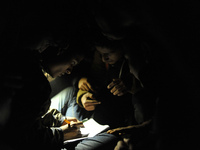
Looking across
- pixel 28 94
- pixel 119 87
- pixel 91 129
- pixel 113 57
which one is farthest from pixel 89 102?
pixel 28 94

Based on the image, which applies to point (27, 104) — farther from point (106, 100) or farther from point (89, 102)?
point (106, 100)

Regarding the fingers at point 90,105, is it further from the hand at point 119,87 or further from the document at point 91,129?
the hand at point 119,87

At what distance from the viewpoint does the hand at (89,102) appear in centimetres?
169

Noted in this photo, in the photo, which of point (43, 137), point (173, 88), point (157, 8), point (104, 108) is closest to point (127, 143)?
point (173, 88)

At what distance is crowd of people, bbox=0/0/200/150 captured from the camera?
85cm

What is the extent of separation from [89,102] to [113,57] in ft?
1.86

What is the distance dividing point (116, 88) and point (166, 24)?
65cm

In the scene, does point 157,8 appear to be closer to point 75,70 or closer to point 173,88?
point 173,88

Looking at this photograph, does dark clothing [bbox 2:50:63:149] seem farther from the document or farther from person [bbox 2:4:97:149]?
the document

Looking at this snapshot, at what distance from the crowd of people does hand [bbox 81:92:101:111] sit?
1.46 feet

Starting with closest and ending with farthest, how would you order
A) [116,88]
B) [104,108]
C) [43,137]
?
1. [43,137]
2. [116,88]
3. [104,108]

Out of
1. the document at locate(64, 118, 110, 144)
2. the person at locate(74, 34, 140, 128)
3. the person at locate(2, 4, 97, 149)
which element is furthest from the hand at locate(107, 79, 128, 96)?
the person at locate(2, 4, 97, 149)

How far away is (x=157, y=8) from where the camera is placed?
2.80 ft

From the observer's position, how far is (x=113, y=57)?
49.8 inches
